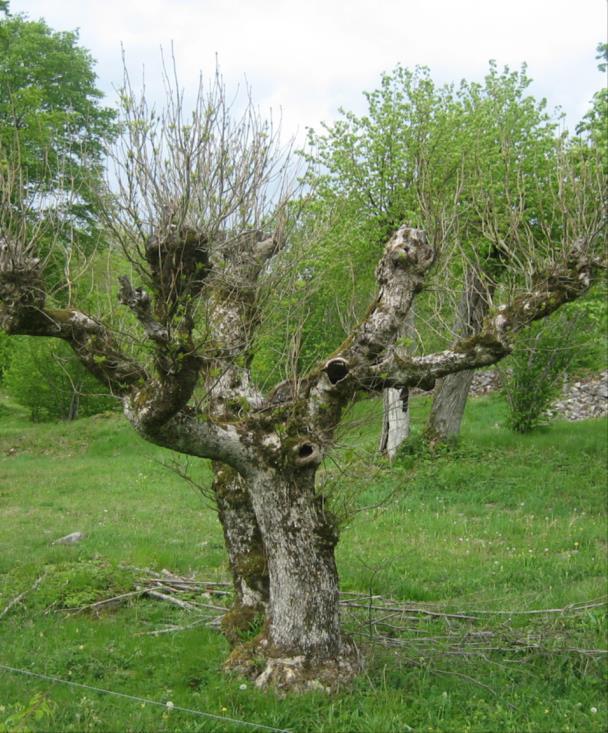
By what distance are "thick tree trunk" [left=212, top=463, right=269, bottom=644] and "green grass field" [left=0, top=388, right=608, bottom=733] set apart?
45cm

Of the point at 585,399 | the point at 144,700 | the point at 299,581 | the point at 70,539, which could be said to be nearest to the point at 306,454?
the point at 299,581

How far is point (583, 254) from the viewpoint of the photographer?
9.23 m

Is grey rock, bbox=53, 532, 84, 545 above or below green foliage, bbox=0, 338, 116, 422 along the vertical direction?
below

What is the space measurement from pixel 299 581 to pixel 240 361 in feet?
7.35

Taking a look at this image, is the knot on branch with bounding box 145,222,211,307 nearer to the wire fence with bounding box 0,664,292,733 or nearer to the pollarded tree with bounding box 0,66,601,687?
the pollarded tree with bounding box 0,66,601,687

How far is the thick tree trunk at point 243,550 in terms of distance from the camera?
8.55m

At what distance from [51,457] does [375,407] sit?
19.5 meters

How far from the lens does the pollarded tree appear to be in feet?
23.7

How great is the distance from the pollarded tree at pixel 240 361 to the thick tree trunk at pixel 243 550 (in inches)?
0.6

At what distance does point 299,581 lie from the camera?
299 inches

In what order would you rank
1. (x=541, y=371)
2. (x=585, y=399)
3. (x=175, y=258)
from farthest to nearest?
(x=585, y=399), (x=541, y=371), (x=175, y=258)

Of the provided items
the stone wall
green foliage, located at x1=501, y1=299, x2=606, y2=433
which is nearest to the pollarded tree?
green foliage, located at x1=501, y1=299, x2=606, y2=433

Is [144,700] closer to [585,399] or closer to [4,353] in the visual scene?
[585,399]

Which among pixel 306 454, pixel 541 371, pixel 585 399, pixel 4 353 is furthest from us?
pixel 4 353
